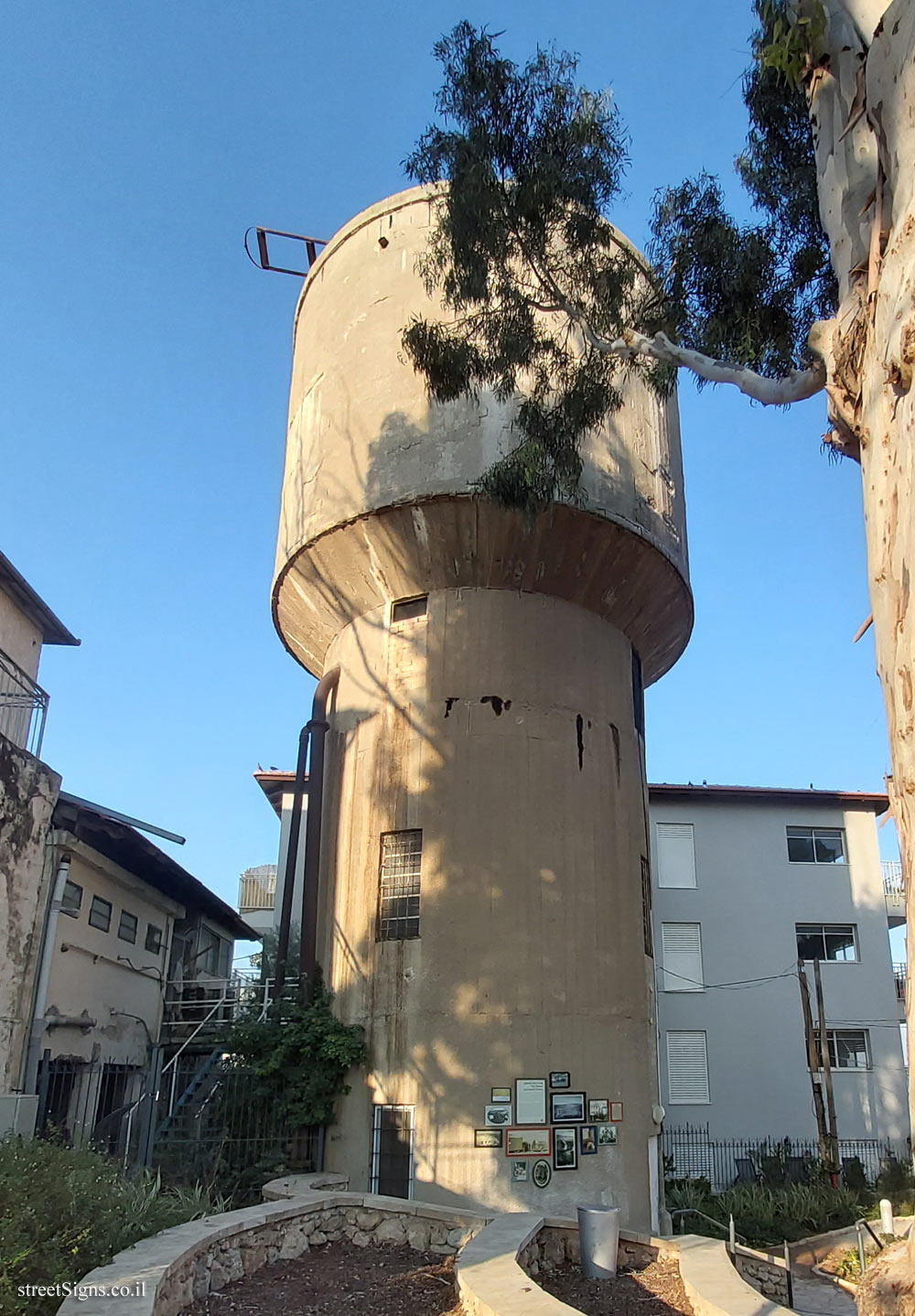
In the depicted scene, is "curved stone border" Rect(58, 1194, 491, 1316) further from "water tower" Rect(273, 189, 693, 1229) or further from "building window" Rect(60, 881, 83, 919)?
"building window" Rect(60, 881, 83, 919)

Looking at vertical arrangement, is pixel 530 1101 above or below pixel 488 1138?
above

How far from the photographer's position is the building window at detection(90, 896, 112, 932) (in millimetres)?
17234

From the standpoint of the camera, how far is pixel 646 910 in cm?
1731

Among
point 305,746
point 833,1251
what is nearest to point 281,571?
point 305,746

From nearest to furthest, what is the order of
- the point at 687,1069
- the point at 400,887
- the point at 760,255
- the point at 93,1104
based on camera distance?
the point at 760,255 → the point at 400,887 → the point at 93,1104 → the point at 687,1069

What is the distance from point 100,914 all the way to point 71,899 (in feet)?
5.36

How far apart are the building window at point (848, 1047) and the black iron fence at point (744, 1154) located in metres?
1.86

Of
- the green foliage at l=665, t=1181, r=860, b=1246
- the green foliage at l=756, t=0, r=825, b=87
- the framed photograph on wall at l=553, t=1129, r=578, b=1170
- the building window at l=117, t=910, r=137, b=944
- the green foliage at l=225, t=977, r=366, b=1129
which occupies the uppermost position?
the green foliage at l=756, t=0, r=825, b=87

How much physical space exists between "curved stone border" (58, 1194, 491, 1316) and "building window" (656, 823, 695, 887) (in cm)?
1803

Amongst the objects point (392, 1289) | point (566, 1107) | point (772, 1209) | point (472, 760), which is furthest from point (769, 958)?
point (392, 1289)

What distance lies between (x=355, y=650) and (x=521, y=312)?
7172 mm

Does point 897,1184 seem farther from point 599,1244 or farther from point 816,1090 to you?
point 599,1244

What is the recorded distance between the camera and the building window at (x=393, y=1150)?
46.6ft

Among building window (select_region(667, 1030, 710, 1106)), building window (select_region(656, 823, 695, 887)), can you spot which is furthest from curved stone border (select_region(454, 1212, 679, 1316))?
building window (select_region(656, 823, 695, 887))
